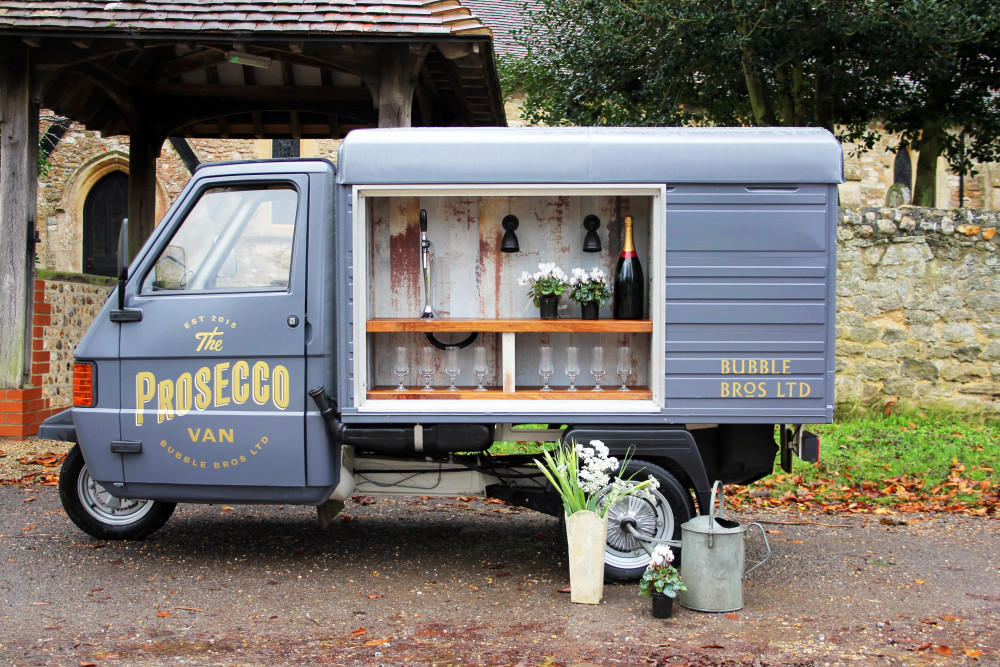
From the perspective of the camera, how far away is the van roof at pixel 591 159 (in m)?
4.64

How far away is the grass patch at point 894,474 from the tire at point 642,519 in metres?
2.50

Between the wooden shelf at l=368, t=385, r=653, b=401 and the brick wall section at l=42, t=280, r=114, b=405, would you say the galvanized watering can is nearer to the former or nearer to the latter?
the wooden shelf at l=368, t=385, r=653, b=401

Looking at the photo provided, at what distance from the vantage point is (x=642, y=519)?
485 cm

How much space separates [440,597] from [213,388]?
162 cm

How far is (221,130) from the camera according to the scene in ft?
38.8

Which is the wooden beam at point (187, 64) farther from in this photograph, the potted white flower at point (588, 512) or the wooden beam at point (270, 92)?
the potted white flower at point (588, 512)

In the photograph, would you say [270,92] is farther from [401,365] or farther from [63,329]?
[401,365]

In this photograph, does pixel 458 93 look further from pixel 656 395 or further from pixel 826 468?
pixel 656 395

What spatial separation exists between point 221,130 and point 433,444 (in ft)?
27.4

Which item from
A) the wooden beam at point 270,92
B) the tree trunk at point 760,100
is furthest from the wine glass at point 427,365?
the tree trunk at point 760,100

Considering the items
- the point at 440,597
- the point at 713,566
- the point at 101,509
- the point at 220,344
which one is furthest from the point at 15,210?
the point at 713,566

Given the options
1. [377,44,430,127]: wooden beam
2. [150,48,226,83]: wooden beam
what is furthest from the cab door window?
[150,48,226,83]: wooden beam

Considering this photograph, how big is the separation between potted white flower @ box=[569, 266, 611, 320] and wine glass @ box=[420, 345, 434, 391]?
2.97 ft

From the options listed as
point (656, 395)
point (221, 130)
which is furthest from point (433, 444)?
point (221, 130)
